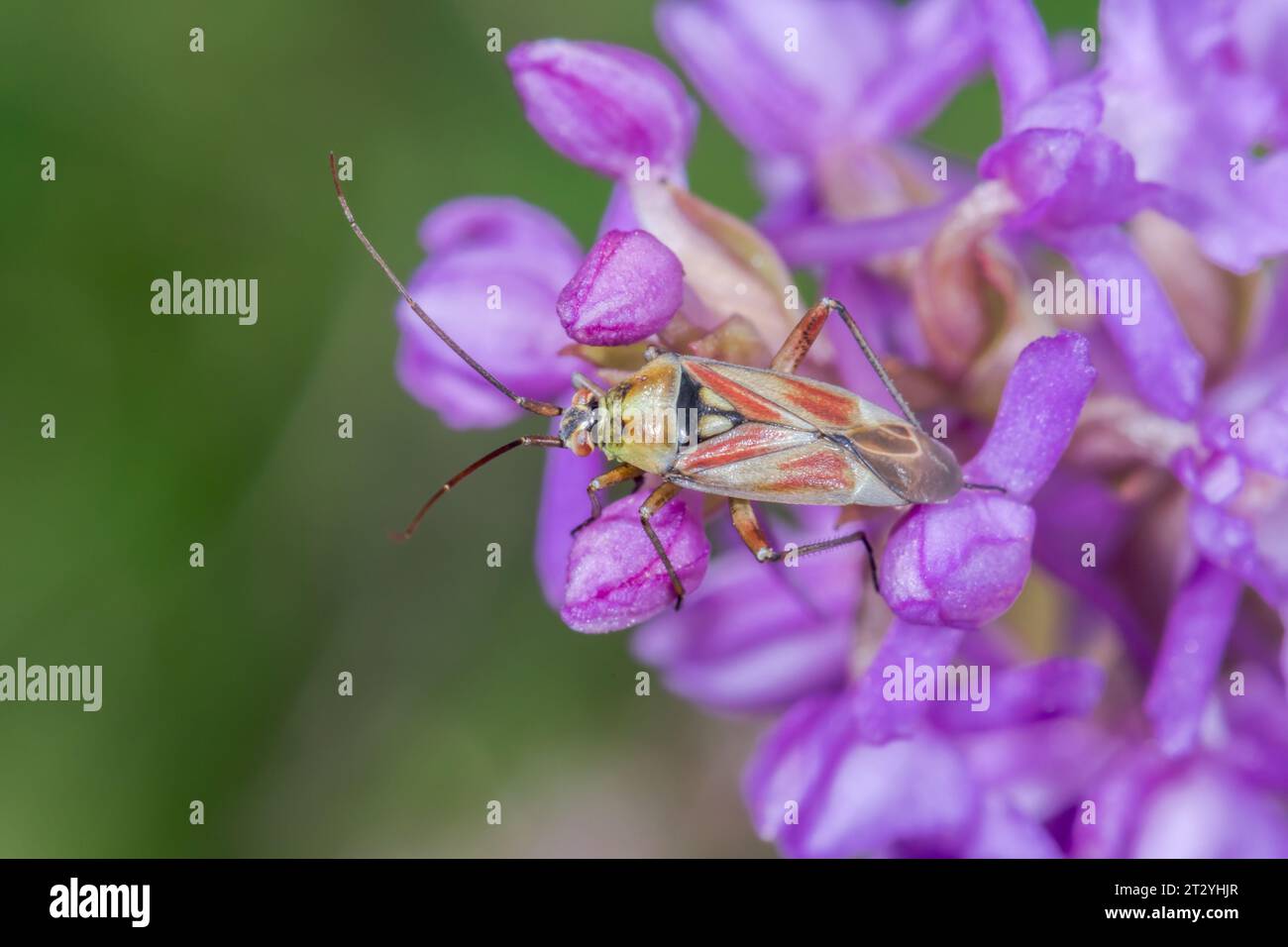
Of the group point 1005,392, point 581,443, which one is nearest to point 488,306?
point 581,443

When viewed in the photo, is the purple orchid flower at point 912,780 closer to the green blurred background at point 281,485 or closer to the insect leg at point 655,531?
the insect leg at point 655,531

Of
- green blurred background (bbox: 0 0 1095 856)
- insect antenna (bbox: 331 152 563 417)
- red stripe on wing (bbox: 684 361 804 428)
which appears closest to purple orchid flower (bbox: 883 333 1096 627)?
red stripe on wing (bbox: 684 361 804 428)

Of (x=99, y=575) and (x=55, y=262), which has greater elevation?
(x=55, y=262)

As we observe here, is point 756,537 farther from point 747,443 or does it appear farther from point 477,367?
point 477,367

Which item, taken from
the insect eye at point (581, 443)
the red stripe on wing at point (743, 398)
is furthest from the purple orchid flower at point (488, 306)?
the red stripe on wing at point (743, 398)
